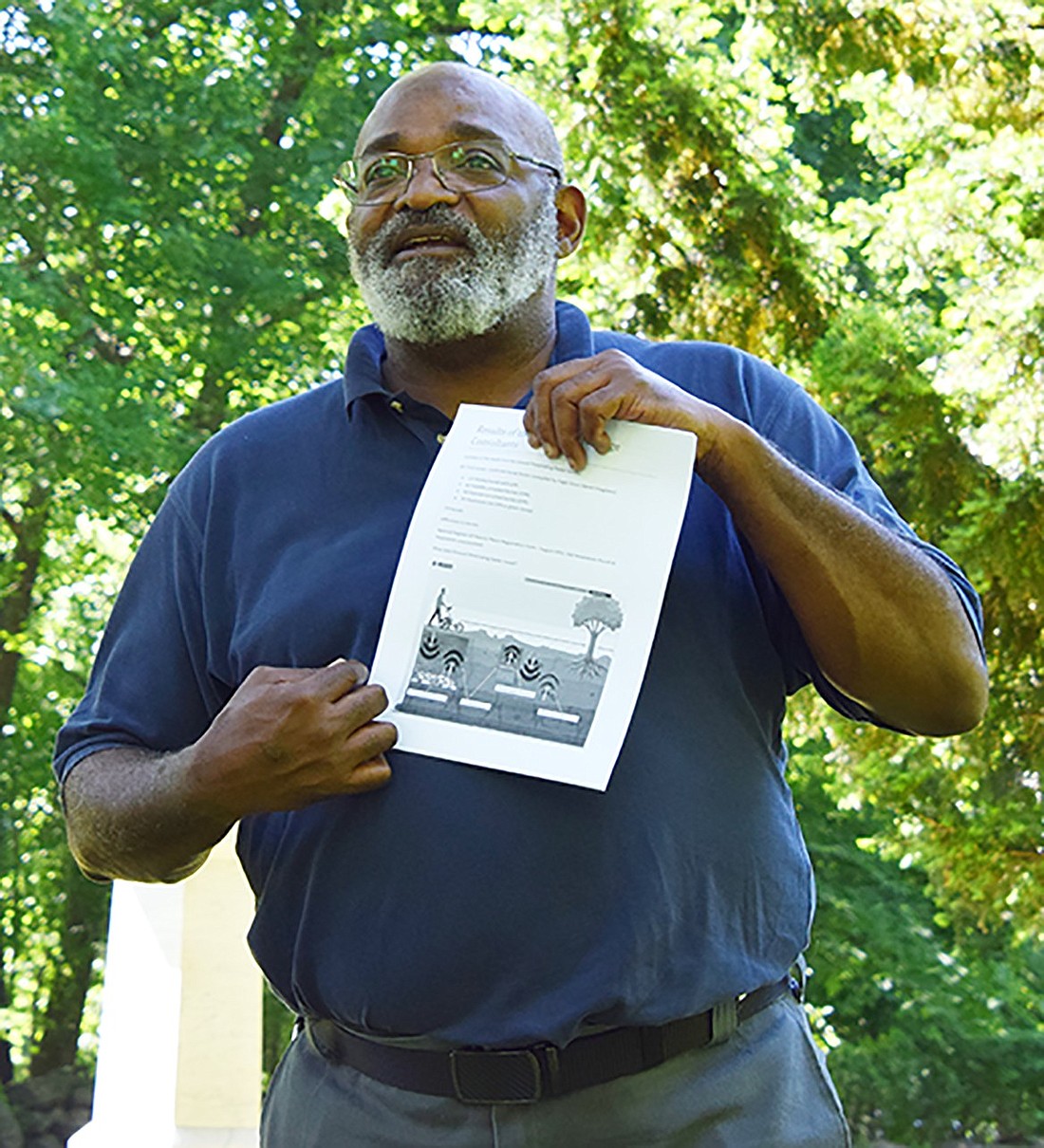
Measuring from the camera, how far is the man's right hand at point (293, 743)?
1.53m

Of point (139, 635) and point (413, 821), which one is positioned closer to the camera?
point (413, 821)

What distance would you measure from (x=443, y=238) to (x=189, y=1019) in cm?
250

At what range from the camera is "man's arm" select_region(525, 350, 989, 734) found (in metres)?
1.59

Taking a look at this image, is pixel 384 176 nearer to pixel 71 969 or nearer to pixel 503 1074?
pixel 503 1074

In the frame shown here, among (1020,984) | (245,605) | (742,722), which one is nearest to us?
(742,722)

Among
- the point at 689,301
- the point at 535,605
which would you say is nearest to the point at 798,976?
the point at 535,605

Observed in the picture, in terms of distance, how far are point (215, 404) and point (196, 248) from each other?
1.55 meters

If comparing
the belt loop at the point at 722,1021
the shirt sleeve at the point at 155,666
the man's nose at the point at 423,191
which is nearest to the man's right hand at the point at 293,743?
the shirt sleeve at the point at 155,666

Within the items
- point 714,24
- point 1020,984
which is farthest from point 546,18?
point 1020,984

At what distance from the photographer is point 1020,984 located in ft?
35.4

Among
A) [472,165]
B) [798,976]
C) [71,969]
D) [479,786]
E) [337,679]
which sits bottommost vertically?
[71,969]

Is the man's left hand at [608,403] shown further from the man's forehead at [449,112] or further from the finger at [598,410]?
the man's forehead at [449,112]

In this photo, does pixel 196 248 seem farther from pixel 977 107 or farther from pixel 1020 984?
pixel 1020 984

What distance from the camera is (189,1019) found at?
380 centimetres
